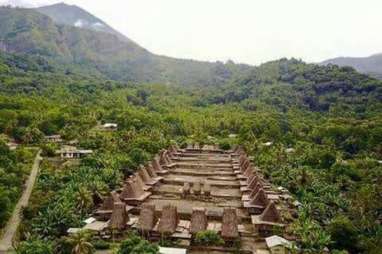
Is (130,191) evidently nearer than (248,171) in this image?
Yes

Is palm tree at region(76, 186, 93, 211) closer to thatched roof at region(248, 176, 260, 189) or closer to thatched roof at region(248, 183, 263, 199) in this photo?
thatched roof at region(248, 183, 263, 199)

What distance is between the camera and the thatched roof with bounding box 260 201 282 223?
31562mm

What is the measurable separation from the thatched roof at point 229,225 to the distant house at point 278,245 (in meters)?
2.17

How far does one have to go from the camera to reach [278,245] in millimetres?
27375

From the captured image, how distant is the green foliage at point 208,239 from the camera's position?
1099 inches

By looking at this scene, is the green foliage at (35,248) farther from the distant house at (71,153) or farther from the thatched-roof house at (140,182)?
the distant house at (71,153)

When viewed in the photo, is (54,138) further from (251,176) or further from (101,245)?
(101,245)

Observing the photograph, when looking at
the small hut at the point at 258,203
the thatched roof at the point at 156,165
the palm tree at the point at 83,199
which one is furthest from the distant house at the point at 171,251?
the thatched roof at the point at 156,165

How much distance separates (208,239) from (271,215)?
6029 millimetres

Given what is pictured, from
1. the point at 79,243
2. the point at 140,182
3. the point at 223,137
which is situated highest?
the point at 79,243

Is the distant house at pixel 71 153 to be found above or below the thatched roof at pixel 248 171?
above

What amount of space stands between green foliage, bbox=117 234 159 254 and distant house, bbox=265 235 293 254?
7454mm

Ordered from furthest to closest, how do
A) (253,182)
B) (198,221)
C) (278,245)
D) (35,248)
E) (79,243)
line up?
1. (253,182)
2. (198,221)
3. (278,245)
4. (79,243)
5. (35,248)

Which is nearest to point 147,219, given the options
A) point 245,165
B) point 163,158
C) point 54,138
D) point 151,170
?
point 151,170
